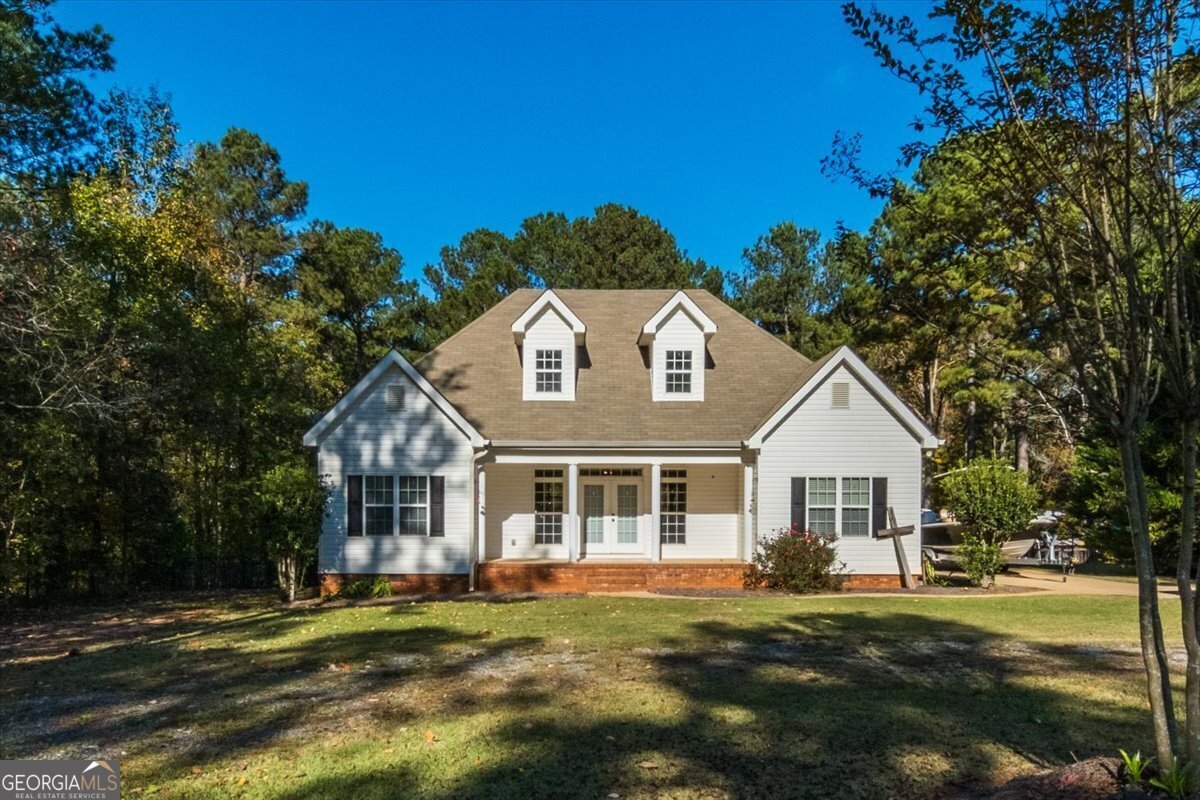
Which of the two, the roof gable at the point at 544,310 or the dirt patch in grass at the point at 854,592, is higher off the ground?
the roof gable at the point at 544,310

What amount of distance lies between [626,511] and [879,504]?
6.03 meters

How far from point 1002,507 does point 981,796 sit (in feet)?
40.3

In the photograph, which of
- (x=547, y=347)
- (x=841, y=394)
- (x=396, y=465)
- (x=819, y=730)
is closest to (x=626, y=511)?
(x=547, y=347)

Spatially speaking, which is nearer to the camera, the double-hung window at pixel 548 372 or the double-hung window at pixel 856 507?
the double-hung window at pixel 856 507

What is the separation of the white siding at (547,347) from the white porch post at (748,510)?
4.69m

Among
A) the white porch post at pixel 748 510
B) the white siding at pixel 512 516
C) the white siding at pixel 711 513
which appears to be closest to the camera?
the white porch post at pixel 748 510

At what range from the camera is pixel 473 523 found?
15469 millimetres

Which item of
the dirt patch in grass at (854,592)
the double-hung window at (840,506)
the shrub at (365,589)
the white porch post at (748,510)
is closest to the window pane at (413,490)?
the shrub at (365,589)

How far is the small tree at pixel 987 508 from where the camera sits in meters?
15.1

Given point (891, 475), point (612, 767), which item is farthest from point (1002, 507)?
point (612, 767)

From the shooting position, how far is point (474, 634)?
10.3m

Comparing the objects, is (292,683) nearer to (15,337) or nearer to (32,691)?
(32,691)

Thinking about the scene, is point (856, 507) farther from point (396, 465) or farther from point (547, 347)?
point (396, 465)

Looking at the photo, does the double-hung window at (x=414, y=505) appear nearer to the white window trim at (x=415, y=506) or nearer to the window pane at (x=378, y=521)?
the white window trim at (x=415, y=506)
